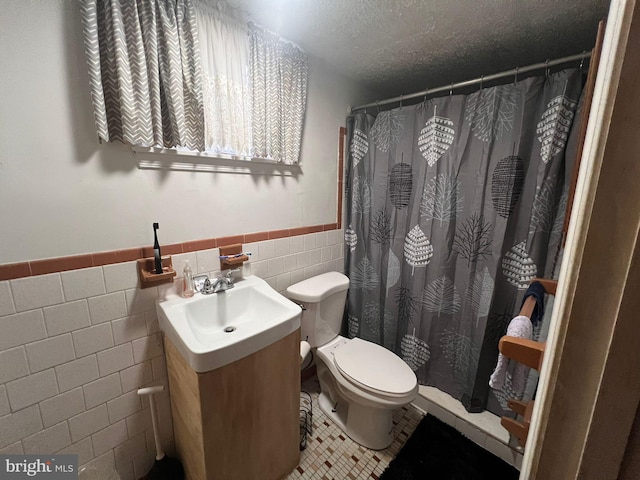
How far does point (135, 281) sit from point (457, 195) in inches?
65.4

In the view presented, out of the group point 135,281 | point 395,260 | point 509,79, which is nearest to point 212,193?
point 135,281

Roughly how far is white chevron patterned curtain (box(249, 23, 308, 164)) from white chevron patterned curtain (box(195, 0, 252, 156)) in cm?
4

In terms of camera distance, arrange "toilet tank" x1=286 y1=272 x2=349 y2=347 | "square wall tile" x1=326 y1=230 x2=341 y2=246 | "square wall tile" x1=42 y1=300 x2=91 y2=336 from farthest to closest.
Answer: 1. "square wall tile" x1=326 y1=230 x2=341 y2=246
2. "toilet tank" x1=286 y1=272 x2=349 y2=347
3. "square wall tile" x1=42 y1=300 x2=91 y2=336

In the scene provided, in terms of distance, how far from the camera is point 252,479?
42.7 inches

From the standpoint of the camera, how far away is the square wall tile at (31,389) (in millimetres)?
864

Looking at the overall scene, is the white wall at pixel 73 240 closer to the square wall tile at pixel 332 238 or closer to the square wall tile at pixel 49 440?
the square wall tile at pixel 49 440

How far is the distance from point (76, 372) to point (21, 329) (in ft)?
0.80

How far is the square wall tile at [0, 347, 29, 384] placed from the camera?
2.74ft

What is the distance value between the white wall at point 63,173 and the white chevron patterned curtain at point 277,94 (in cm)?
35

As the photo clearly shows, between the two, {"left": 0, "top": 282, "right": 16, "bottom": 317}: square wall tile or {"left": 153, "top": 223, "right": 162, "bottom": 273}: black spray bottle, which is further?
{"left": 153, "top": 223, "right": 162, "bottom": 273}: black spray bottle

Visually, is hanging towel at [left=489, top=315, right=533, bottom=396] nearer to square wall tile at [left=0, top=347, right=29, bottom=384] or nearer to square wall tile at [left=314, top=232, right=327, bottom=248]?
square wall tile at [left=314, top=232, right=327, bottom=248]

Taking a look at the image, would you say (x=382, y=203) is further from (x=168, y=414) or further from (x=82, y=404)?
(x=82, y=404)

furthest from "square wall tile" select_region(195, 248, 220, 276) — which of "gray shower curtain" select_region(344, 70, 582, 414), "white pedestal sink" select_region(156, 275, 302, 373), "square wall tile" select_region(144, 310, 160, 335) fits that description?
"gray shower curtain" select_region(344, 70, 582, 414)

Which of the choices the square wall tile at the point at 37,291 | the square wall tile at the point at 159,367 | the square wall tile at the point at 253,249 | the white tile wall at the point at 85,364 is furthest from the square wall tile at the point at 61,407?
the square wall tile at the point at 253,249
